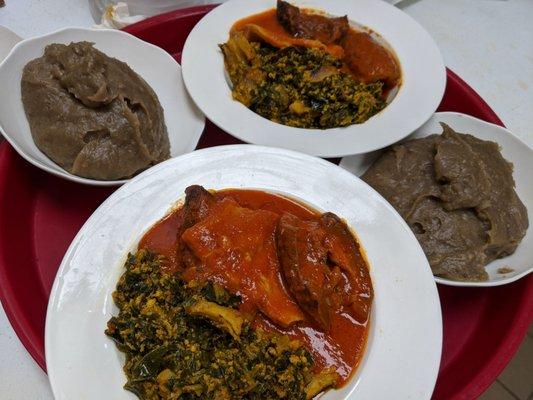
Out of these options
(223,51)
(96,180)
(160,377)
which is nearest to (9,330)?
(96,180)

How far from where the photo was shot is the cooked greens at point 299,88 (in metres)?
2.69

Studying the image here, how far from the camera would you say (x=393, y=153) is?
264 centimetres

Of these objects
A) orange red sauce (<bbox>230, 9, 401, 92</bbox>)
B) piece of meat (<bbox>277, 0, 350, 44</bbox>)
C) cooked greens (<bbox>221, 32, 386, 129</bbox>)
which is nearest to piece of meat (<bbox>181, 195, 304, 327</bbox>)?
cooked greens (<bbox>221, 32, 386, 129</bbox>)

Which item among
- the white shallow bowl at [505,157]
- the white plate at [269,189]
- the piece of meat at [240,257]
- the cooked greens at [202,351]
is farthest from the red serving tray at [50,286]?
the piece of meat at [240,257]

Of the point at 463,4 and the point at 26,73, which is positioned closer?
the point at 26,73

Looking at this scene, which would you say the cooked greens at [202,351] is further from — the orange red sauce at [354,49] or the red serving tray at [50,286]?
the orange red sauce at [354,49]

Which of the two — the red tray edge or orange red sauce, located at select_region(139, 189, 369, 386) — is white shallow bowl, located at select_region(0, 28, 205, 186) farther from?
the red tray edge

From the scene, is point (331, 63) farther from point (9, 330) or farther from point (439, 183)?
point (9, 330)

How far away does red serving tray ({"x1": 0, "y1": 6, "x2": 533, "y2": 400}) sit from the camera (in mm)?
2189

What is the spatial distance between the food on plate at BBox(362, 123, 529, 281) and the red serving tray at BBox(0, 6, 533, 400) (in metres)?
0.25

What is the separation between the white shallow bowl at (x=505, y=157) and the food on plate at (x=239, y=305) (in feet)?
2.58

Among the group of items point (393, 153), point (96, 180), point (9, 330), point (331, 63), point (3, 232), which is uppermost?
point (331, 63)

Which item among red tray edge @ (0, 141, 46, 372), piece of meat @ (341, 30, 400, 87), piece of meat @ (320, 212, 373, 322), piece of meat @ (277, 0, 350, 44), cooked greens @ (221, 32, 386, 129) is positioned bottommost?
red tray edge @ (0, 141, 46, 372)

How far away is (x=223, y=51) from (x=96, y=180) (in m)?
1.02
